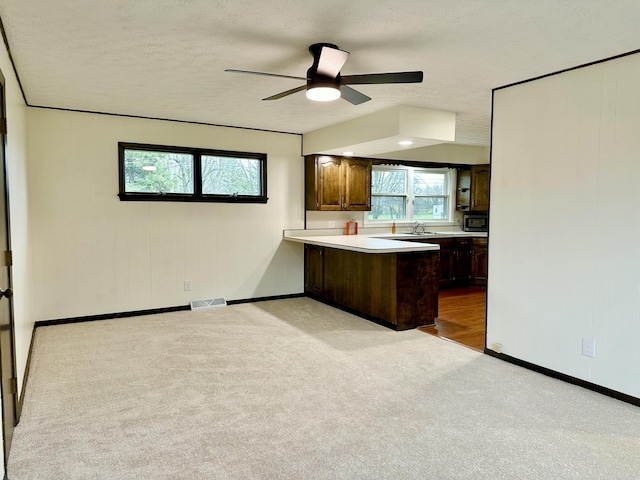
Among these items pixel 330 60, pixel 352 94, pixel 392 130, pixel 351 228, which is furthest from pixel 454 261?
pixel 330 60

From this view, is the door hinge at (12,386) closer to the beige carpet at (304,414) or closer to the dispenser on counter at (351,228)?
the beige carpet at (304,414)

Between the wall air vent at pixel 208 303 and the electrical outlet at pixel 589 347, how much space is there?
3930 millimetres

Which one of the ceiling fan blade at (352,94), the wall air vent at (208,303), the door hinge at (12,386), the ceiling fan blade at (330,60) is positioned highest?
the ceiling fan blade at (330,60)

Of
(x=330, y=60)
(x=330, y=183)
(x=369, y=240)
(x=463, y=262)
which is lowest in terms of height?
(x=463, y=262)

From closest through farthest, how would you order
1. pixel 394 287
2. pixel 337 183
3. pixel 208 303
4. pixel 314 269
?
1. pixel 394 287
2. pixel 208 303
3. pixel 314 269
4. pixel 337 183

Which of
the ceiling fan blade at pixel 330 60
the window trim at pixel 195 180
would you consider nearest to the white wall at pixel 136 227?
the window trim at pixel 195 180

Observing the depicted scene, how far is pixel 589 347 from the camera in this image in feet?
10.1

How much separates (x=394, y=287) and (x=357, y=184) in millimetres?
2188

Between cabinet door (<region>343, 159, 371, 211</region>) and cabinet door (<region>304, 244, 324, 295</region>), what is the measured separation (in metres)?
0.80

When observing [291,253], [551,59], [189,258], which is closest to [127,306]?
[189,258]

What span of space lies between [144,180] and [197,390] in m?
2.96

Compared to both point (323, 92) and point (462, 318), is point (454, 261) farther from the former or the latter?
point (323, 92)

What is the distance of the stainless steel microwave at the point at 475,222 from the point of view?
748cm

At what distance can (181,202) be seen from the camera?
5285mm
